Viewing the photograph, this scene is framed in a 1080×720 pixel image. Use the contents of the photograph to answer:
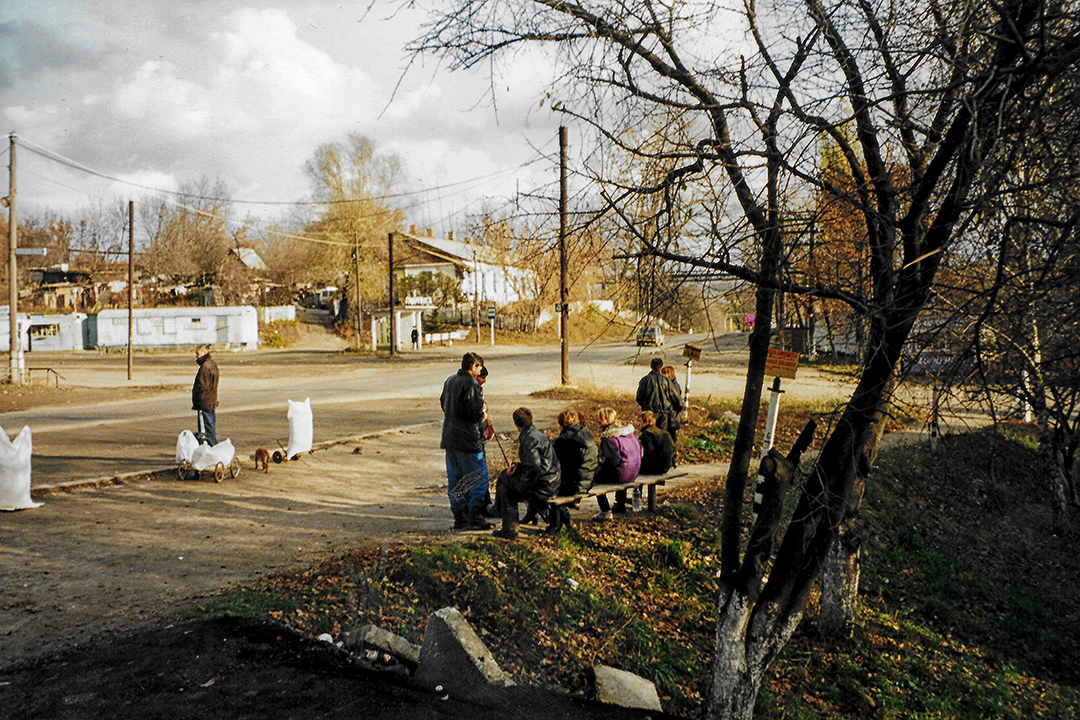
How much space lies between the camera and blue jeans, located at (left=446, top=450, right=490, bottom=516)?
739cm

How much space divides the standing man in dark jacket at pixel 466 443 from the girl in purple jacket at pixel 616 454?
1534 mm

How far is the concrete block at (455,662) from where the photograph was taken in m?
4.53

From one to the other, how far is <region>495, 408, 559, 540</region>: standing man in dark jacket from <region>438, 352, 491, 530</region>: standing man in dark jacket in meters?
0.32

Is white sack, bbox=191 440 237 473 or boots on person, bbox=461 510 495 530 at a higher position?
white sack, bbox=191 440 237 473

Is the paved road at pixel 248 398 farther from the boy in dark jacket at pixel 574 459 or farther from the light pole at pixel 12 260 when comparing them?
the light pole at pixel 12 260

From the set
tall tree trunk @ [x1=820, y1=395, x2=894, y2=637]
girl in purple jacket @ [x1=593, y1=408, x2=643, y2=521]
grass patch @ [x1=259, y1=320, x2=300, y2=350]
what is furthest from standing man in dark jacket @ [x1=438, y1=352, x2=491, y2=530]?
grass patch @ [x1=259, y1=320, x2=300, y2=350]

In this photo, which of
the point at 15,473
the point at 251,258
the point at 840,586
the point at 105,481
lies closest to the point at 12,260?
the point at 105,481

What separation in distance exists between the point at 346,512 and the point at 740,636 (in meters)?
5.24

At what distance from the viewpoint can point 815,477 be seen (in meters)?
4.65

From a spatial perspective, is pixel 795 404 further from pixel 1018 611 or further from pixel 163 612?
pixel 163 612

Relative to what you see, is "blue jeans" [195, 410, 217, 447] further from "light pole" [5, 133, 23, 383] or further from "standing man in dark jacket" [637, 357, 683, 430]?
"light pole" [5, 133, 23, 383]

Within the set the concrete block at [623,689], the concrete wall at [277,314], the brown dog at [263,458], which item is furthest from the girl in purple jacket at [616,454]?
the concrete wall at [277,314]

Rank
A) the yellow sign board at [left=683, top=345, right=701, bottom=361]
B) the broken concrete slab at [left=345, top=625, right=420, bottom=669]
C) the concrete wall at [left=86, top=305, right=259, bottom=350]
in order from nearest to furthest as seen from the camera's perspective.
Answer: the broken concrete slab at [left=345, top=625, right=420, bottom=669] < the yellow sign board at [left=683, top=345, right=701, bottom=361] < the concrete wall at [left=86, top=305, right=259, bottom=350]

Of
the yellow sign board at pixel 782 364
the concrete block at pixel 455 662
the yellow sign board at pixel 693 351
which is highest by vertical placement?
the yellow sign board at pixel 693 351
